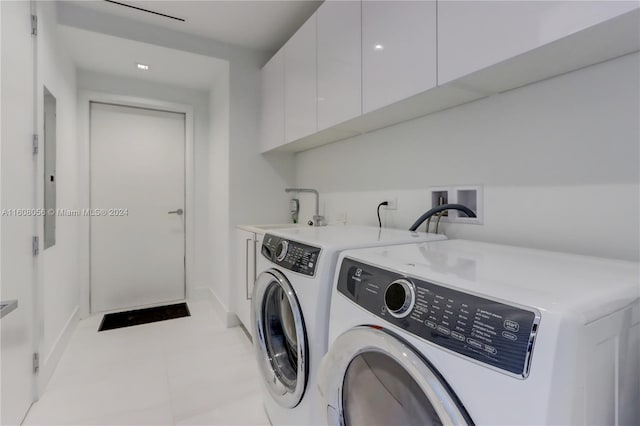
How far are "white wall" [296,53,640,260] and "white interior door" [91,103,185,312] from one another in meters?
2.59

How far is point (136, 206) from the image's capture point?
3.12 meters

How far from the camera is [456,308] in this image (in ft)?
1.91

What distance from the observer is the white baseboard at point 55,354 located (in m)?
1.74

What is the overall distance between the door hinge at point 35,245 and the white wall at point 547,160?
197 centimetres

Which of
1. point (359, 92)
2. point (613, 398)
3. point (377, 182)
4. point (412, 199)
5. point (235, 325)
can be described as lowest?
point (235, 325)

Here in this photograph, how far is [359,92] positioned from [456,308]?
117 cm

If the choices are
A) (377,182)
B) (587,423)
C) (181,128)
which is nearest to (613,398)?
(587,423)

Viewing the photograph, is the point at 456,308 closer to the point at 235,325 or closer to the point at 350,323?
the point at 350,323

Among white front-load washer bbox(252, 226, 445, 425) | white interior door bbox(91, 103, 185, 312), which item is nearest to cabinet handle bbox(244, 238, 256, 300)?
white front-load washer bbox(252, 226, 445, 425)

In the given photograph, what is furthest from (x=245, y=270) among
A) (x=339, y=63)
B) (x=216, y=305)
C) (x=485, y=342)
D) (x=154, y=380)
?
(x=485, y=342)

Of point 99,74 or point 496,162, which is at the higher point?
point 99,74

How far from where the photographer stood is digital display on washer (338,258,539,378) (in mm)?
483

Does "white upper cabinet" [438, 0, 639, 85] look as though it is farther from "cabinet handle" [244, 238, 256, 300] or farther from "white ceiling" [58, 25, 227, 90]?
"white ceiling" [58, 25, 227, 90]

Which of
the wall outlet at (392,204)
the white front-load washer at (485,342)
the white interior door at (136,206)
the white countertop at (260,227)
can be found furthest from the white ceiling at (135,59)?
the white front-load washer at (485,342)
